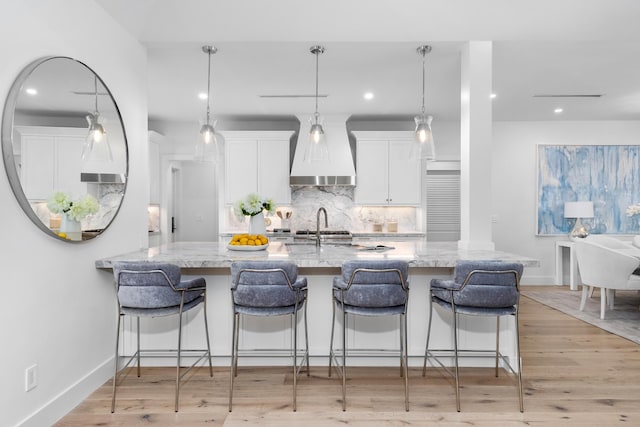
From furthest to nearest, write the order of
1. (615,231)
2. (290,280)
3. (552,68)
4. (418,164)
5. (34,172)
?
(615,231)
(418,164)
(552,68)
(290,280)
(34,172)

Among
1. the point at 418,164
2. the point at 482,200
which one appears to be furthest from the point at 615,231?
the point at 482,200

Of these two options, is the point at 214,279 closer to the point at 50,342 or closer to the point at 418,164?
the point at 50,342

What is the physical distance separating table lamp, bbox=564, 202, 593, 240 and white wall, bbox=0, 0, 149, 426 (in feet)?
20.0

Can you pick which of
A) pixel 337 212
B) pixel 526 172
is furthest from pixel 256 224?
pixel 526 172

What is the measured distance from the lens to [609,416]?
7.75ft

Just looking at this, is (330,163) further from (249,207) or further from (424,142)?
(424,142)

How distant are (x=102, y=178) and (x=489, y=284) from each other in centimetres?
263

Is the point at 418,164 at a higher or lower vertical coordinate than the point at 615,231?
higher

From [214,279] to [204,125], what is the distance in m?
1.29

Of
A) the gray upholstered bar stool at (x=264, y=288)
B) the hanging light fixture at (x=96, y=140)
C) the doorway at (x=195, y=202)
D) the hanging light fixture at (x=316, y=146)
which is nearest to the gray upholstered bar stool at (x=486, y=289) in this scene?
the gray upholstered bar stool at (x=264, y=288)

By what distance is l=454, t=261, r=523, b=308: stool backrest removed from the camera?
7.84 ft

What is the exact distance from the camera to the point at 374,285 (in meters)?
2.41

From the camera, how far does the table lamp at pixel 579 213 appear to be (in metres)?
5.98

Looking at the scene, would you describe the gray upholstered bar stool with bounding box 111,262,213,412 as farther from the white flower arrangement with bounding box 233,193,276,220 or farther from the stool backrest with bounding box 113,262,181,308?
the white flower arrangement with bounding box 233,193,276,220
